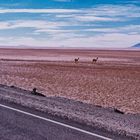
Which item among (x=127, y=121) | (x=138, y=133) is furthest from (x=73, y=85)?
(x=138, y=133)

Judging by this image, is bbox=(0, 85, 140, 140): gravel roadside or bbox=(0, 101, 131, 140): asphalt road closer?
bbox=(0, 101, 131, 140): asphalt road

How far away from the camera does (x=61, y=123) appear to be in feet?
39.0

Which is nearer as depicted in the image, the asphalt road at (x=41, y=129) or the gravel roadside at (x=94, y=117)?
the asphalt road at (x=41, y=129)

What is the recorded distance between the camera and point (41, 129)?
1099cm

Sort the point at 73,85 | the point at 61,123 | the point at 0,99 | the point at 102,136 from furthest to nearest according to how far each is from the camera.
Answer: the point at 73,85 < the point at 0,99 < the point at 61,123 < the point at 102,136

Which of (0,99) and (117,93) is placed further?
(117,93)

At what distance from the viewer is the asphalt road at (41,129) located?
1002 cm

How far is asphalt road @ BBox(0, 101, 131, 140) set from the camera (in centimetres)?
1002

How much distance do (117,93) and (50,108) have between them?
1101 cm

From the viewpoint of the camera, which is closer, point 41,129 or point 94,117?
point 41,129

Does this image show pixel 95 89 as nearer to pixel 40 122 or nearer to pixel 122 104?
pixel 122 104

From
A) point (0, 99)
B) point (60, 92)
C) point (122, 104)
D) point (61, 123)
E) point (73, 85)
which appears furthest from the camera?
point (73, 85)

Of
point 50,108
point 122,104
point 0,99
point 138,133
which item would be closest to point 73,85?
point 122,104

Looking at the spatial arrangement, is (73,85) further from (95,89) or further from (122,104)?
(122,104)
